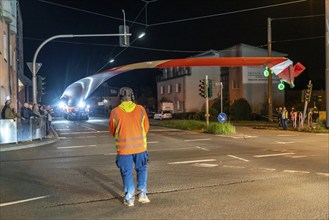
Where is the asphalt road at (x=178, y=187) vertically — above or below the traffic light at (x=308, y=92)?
below

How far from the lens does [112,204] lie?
638cm

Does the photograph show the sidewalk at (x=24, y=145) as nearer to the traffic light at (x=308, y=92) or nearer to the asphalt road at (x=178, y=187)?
the asphalt road at (x=178, y=187)

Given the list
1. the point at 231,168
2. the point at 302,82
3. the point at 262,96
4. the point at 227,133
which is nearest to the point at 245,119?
the point at 262,96

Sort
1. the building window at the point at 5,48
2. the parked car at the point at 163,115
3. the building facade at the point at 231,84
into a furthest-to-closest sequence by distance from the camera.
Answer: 1. the parked car at the point at 163,115
2. the building facade at the point at 231,84
3. the building window at the point at 5,48

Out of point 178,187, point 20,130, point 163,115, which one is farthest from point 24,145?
point 163,115

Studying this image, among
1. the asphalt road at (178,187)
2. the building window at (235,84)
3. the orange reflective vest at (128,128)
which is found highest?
the building window at (235,84)

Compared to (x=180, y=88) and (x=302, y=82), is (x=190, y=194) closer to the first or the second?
(x=180, y=88)

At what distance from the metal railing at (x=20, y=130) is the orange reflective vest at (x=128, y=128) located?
38.8 feet

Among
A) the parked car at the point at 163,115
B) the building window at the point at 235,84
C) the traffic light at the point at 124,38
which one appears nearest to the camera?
the traffic light at the point at 124,38

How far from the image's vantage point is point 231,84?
52.7 m

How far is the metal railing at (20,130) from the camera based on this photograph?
16469mm

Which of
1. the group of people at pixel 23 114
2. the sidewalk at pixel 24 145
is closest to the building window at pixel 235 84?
the group of people at pixel 23 114

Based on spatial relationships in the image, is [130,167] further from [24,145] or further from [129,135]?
[24,145]

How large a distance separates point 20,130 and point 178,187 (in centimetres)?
1133
